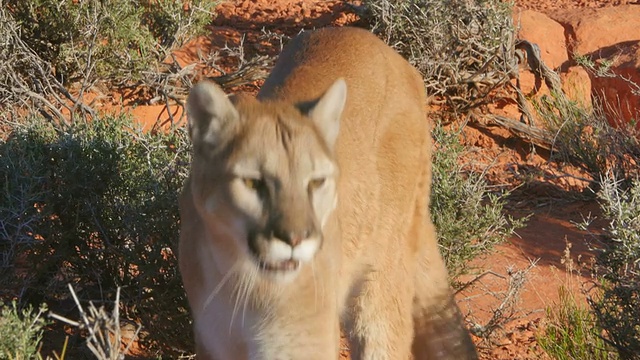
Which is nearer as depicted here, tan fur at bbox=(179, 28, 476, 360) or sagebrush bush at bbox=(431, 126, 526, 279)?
tan fur at bbox=(179, 28, 476, 360)

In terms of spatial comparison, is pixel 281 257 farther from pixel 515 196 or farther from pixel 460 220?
pixel 515 196

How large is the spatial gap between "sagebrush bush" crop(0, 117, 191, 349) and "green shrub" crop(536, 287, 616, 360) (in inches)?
91.2

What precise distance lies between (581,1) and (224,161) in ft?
33.9

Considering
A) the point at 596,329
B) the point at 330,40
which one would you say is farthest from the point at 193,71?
the point at 596,329

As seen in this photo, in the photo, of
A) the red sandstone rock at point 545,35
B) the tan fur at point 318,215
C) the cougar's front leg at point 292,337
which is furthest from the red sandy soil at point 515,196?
the cougar's front leg at point 292,337

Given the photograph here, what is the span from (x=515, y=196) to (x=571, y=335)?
319 centimetres

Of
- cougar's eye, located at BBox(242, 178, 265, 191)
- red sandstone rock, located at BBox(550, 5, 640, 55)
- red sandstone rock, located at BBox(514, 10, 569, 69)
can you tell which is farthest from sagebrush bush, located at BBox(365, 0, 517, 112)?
cougar's eye, located at BBox(242, 178, 265, 191)

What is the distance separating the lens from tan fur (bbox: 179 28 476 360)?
357 centimetres

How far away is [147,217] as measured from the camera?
559 centimetres

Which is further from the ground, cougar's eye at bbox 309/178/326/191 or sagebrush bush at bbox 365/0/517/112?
cougar's eye at bbox 309/178/326/191

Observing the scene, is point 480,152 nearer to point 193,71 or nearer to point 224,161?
point 193,71

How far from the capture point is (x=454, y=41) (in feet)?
31.5

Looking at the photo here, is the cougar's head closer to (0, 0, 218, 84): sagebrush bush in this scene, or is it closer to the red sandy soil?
the red sandy soil

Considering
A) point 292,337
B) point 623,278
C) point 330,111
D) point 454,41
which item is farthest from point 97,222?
point 454,41
